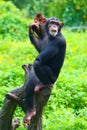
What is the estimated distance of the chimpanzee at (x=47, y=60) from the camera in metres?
4.21

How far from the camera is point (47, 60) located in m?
4.26

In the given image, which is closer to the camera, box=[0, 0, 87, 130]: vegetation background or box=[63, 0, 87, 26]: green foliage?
box=[0, 0, 87, 130]: vegetation background

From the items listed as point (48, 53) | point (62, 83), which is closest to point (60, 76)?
point (62, 83)

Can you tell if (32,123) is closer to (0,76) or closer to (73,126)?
(73,126)

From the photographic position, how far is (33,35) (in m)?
4.32

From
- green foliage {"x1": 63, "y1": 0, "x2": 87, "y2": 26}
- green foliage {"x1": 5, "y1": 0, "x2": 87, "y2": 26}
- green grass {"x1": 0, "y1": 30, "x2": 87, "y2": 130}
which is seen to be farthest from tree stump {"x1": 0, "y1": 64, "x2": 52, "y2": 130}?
green foliage {"x1": 63, "y1": 0, "x2": 87, "y2": 26}

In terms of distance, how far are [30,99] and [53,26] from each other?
626 millimetres

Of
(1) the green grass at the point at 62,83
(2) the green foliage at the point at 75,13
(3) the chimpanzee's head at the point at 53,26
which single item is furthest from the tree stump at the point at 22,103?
(2) the green foliage at the point at 75,13

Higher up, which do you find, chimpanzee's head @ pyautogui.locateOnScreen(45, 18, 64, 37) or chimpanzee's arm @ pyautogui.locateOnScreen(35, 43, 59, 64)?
chimpanzee's head @ pyautogui.locateOnScreen(45, 18, 64, 37)

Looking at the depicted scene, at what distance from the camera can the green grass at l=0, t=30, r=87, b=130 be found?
21.5ft

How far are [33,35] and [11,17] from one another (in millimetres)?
11426

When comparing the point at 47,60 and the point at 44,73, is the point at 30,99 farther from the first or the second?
the point at 47,60

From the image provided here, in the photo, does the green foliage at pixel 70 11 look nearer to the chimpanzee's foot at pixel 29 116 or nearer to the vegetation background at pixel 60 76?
the vegetation background at pixel 60 76

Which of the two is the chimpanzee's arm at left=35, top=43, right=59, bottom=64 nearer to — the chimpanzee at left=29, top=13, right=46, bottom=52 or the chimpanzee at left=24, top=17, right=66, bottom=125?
the chimpanzee at left=24, top=17, right=66, bottom=125
